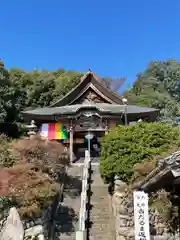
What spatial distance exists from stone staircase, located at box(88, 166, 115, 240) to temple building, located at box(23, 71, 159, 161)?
625cm

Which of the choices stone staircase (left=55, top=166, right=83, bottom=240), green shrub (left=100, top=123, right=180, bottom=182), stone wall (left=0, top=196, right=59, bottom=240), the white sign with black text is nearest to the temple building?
stone staircase (left=55, top=166, right=83, bottom=240)

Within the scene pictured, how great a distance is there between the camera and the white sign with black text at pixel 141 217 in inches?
375

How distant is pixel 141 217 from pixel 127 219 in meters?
3.00

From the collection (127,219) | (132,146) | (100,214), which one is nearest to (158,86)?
(132,146)

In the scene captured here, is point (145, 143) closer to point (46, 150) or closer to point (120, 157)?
point (120, 157)

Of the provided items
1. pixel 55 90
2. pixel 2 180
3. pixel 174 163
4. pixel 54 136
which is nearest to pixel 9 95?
pixel 55 90

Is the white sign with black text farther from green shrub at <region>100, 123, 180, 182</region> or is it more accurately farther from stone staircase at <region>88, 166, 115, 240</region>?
green shrub at <region>100, 123, 180, 182</region>

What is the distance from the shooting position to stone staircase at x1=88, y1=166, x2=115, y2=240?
12242 millimetres

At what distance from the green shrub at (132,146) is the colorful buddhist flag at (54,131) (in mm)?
9161

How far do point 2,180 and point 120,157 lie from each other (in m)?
5.21

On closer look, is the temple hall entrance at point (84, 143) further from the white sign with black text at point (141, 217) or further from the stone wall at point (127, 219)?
the white sign with black text at point (141, 217)

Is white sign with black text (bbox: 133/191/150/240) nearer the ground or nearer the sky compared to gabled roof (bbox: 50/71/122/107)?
nearer the ground

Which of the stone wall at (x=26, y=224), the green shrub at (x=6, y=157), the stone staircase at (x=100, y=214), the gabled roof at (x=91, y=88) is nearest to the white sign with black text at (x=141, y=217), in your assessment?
the stone staircase at (x=100, y=214)

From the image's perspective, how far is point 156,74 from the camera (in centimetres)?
5275
